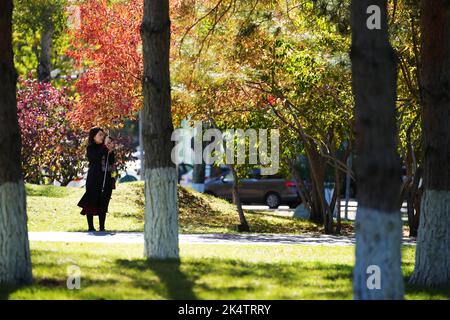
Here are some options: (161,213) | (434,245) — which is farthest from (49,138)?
(434,245)

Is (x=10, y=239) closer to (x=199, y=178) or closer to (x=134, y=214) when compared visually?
(x=134, y=214)

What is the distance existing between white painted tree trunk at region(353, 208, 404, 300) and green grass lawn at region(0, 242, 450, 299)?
1.66 m

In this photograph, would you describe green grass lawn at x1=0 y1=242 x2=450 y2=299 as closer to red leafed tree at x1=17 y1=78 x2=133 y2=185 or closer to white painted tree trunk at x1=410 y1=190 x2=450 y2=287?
white painted tree trunk at x1=410 y1=190 x2=450 y2=287

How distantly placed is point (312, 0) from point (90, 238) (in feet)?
19.4

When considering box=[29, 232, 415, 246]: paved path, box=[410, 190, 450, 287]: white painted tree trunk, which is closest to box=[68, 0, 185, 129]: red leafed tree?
box=[29, 232, 415, 246]: paved path

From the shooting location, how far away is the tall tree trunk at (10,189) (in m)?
11.1

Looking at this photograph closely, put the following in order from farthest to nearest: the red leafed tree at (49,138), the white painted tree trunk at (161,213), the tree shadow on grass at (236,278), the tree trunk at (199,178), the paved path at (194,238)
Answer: the tree trunk at (199,178)
the red leafed tree at (49,138)
the paved path at (194,238)
the white painted tree trunk at (161,213)
the tree shadow on grass at (236,278)

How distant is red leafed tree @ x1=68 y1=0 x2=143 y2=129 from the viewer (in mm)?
26859

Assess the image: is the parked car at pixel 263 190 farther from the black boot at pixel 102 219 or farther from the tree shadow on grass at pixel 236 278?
the tree shadow on grass at pixel 236 278

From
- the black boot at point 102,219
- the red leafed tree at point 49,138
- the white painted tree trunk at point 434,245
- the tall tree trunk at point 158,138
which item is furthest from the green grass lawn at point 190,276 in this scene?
the red leafed tree at point 49,138

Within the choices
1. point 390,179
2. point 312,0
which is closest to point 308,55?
point 312,0

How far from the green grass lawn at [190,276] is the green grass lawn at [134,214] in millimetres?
8112

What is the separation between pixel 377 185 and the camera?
8.91 m

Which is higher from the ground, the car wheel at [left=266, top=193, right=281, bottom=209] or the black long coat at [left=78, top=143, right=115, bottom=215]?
the black long coat at [left=78, top=143, right=115, bottom=215]
